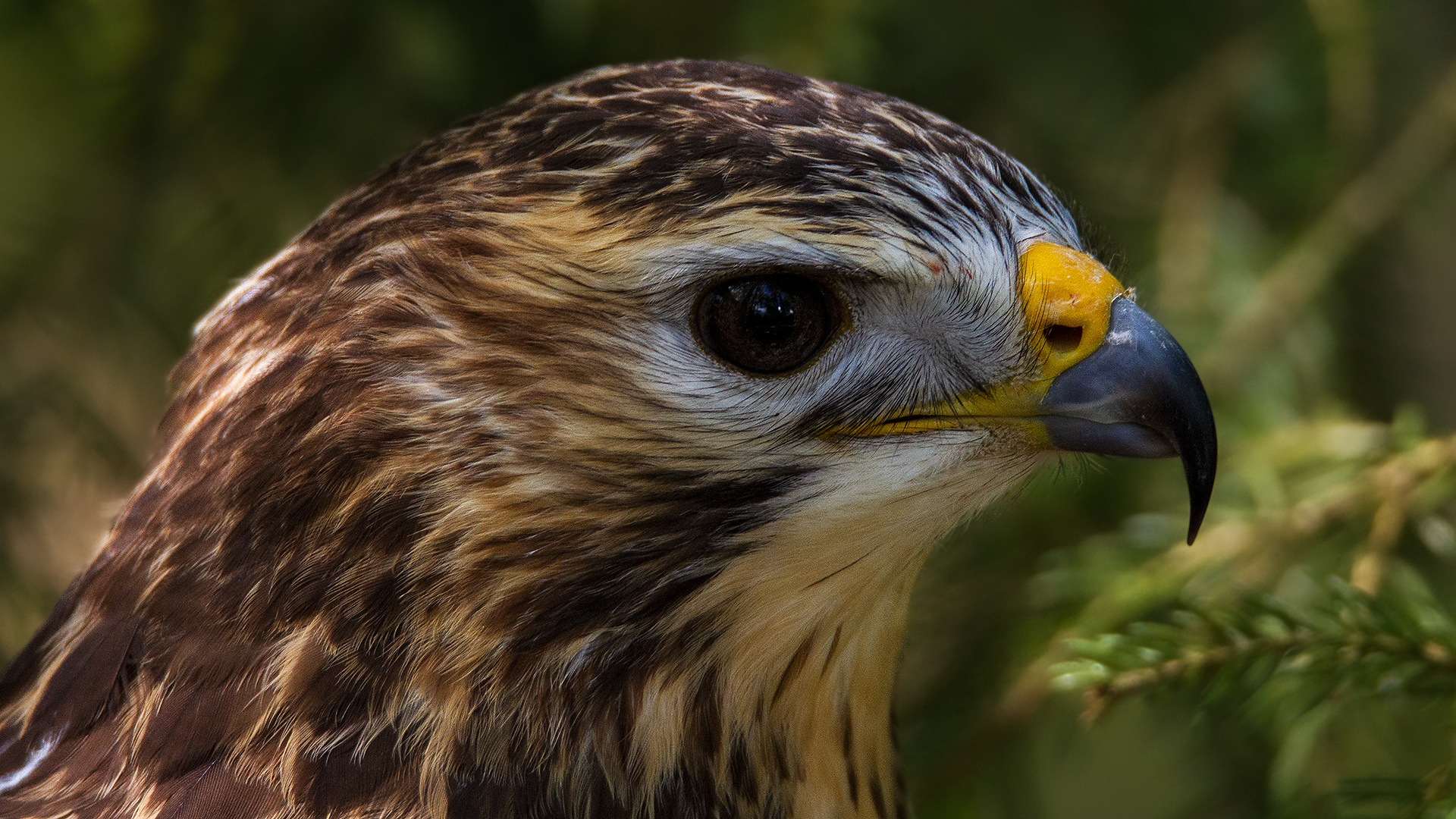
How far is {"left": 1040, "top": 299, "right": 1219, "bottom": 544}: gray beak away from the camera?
5.70 feet

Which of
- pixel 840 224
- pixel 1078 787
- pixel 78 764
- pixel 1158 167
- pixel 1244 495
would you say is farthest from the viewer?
pixel 1078 787

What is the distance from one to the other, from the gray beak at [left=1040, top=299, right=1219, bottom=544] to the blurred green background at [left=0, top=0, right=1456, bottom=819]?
47cm

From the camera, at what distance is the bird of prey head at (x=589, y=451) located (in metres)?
1.74

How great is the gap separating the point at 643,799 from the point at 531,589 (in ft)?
1.08

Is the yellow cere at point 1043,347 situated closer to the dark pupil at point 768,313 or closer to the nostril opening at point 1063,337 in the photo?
the nostril opening at point 1063,337

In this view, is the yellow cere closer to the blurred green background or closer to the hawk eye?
the hawk eye

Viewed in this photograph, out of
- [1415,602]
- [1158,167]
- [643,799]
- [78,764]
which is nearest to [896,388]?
[643,799]

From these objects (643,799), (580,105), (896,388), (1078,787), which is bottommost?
(1078,787)

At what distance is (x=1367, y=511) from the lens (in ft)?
7.56

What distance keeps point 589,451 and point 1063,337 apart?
24.1 inches

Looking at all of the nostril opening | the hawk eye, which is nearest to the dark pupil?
the hawk eye

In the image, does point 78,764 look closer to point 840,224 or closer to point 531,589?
point 531,589

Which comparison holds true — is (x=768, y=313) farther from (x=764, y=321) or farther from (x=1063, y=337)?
(x=1063, y=337)

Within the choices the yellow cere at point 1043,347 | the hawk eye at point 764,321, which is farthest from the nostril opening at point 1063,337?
the hawk eye at point 764,321
